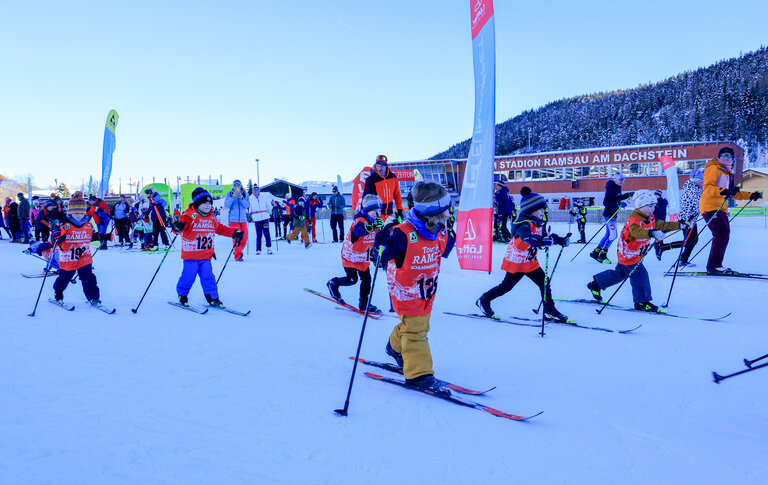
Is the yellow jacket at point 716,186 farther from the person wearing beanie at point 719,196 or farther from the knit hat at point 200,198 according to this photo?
the knit hat at point 200,198

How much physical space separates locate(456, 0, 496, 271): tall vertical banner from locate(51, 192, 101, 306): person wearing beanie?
542 cm

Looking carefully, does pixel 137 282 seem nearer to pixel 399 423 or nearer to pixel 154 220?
pixel 154 220

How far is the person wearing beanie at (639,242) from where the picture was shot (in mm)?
4914

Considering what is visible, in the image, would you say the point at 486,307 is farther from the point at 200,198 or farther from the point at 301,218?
the point at 301,218

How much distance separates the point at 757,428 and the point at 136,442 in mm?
3331

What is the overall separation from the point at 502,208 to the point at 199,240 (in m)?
9.54

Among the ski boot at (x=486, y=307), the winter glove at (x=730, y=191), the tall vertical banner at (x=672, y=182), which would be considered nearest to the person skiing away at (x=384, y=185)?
the ski boot at (x=486, y=307)

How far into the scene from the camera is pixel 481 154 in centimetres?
709

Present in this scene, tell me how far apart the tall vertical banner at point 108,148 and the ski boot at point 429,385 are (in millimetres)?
13370

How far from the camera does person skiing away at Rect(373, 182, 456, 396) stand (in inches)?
115

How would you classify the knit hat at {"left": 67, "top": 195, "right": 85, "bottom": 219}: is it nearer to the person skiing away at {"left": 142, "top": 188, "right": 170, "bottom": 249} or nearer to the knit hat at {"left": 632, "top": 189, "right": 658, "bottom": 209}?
the person skiing away at {"left": 142, "top": 188, "right": 170, "bottom": 249}

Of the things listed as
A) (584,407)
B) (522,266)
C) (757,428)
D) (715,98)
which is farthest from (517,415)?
(715,98)

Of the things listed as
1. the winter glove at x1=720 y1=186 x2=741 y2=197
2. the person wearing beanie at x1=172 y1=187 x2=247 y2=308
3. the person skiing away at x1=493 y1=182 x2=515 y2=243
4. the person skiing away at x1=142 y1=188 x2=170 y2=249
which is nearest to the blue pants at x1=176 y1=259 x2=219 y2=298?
the person wearing beanie at x1=172 y1=187 x2=247 y2=308

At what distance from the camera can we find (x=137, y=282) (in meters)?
7.39
